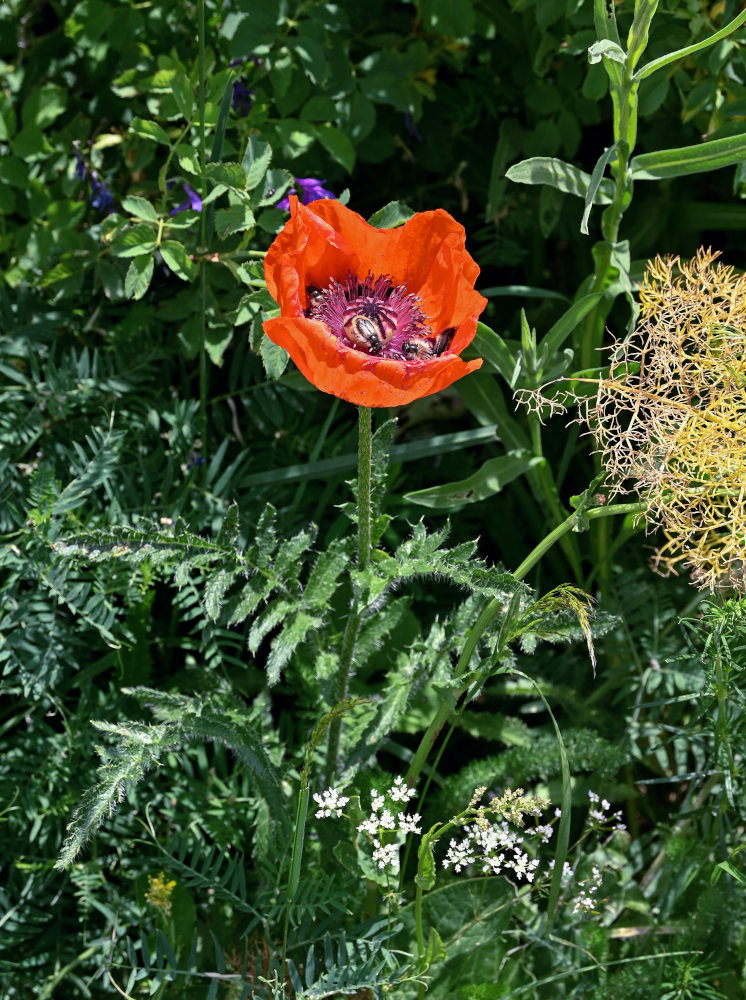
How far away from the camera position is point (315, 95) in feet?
6.56

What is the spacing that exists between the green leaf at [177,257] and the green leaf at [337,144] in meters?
0.37

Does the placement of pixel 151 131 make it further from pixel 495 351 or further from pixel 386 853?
pixel 386 853

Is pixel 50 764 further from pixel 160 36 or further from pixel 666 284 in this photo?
pixel 160 36

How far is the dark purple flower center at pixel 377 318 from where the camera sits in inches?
54.7

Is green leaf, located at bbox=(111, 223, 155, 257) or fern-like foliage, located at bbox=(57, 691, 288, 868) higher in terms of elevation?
green leaf, located at bbox=(111, 223, 155, 257)

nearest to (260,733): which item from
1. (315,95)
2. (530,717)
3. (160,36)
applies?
(530,717)

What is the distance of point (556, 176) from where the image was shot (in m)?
1.57

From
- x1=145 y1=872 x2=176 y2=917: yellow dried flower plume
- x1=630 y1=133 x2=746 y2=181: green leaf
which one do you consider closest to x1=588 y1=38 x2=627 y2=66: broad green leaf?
x1=630 y1=133 x2=746 y2=181: green leaf

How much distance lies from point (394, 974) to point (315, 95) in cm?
158

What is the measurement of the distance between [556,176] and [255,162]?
48 cm

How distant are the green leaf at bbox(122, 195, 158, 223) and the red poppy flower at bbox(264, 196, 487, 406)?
1.36 feet

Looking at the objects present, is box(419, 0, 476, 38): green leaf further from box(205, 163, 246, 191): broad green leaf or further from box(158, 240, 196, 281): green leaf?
box(158, 240, 196, 281): green leaf

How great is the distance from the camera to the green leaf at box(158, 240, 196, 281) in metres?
1.67

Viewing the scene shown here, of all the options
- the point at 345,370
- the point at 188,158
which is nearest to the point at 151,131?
the point at 188,158
